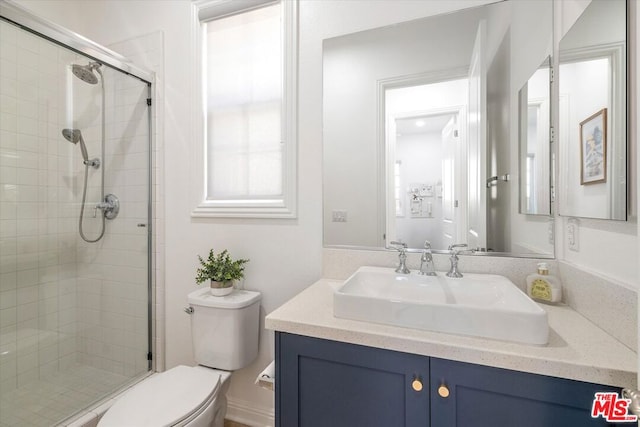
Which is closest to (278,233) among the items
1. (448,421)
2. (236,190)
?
(236,190)

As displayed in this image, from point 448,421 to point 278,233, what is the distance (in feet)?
3.50

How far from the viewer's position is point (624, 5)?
0.82 meters

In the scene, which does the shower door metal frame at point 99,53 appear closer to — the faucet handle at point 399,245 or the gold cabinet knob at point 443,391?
the faucet handle at point 399,245

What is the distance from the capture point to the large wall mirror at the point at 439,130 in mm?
1228

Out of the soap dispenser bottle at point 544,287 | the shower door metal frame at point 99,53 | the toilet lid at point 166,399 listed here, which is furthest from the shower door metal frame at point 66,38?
the soap dispenser bottle at point 544,287

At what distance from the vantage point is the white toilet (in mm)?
1089

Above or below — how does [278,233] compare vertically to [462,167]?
below

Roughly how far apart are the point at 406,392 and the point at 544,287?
0.67 m

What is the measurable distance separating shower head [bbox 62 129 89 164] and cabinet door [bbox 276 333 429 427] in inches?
62.9

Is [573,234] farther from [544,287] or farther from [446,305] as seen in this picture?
[446,305]

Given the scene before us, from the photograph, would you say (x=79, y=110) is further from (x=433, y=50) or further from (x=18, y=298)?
(x=433, y=50)

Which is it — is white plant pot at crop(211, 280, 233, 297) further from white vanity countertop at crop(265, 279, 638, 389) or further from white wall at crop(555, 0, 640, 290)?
white wall at crop(555, 0, 640, 290)

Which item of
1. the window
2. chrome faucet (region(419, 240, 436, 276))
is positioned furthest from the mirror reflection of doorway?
the window

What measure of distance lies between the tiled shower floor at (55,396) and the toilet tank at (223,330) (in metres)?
0.66
